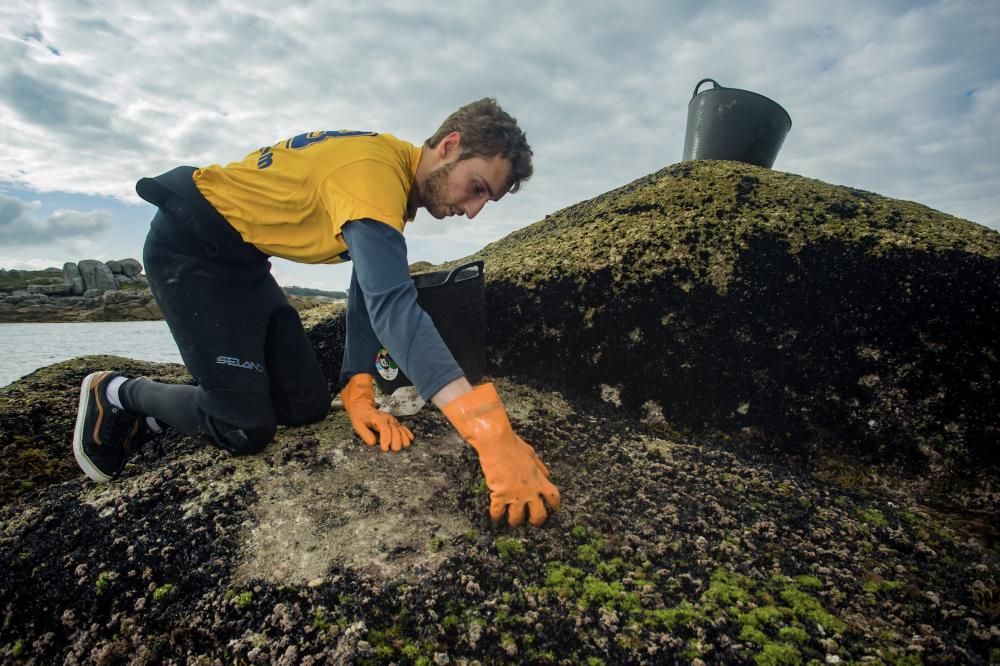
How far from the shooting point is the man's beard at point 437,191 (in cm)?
228

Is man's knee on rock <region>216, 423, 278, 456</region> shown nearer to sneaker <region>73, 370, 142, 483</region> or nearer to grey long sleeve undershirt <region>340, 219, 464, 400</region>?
sneaker <region>73, 370, 142, 483</region>

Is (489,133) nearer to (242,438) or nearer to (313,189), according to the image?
(313,189)

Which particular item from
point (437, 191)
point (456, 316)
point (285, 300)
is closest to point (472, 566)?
point (456, 316)

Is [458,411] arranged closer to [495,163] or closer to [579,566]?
[579,566]

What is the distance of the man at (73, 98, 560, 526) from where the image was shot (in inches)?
71.7

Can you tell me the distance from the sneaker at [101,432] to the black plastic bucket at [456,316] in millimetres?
1442

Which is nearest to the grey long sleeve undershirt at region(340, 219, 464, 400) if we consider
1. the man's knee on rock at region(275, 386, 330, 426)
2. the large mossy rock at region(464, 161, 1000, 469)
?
the man's knee on rock at region(275, 386, 330, 426)

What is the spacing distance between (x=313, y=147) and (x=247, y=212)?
50 cm

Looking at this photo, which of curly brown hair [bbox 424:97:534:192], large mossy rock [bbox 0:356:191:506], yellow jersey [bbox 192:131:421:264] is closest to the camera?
yellow jersey [bbox 192:131:421:264]

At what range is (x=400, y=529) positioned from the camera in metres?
1.89

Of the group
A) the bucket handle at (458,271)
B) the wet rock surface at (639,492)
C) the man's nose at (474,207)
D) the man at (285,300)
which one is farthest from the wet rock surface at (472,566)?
the man's nose at (474,207)

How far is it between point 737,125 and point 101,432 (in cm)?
500

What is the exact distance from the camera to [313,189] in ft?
7.04

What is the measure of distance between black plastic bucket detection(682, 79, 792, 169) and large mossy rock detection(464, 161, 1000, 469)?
71 centimetres
